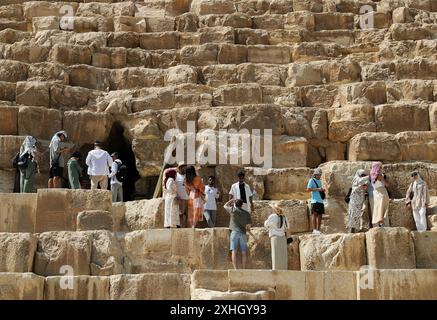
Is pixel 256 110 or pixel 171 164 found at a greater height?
pixel 256 110

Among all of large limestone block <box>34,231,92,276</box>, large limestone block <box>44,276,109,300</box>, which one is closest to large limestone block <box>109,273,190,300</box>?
large limestone block <box>44,276,109,300</box>

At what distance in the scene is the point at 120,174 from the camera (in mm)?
17984

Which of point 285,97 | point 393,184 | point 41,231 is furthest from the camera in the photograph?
point 285,97

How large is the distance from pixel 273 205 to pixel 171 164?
2.73 metres

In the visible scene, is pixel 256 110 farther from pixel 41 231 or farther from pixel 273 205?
pixel 41 231

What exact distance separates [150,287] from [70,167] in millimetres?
4007

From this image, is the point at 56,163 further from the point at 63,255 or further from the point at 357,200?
the point at 357,200

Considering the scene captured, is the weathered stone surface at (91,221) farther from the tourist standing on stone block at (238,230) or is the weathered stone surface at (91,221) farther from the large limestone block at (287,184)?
the large limestone block at (287,184)

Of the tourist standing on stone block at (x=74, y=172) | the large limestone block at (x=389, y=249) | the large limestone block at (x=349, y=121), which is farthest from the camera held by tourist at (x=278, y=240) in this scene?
the large limestone block at (x=349, y=121)

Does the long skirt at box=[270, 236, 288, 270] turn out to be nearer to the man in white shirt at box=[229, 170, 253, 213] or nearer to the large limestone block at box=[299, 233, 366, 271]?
the large limestone block at box=[299, 233, 366, 271]

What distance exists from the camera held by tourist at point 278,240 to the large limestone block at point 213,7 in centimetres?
1167

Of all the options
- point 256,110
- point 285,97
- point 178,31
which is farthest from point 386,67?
point 178,31

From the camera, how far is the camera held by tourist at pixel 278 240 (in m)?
15.1
